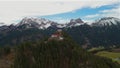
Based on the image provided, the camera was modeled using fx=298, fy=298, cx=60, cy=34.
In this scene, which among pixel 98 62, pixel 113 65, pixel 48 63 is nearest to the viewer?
pixel 48 63

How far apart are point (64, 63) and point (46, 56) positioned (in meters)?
7.91

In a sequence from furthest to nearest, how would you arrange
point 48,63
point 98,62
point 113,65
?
point 113,65 < point 98,62 < point 48,63

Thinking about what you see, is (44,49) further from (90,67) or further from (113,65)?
(113,65)

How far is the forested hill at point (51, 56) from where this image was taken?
4786 inches

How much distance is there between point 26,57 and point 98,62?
105ft

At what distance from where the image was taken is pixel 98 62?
131 metres

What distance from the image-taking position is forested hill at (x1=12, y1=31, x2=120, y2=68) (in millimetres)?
121562

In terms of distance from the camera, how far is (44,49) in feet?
404

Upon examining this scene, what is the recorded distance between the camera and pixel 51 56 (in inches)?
4823

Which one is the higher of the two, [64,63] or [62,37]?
[62,37]

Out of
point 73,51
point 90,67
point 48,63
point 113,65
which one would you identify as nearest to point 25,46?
point 48,63

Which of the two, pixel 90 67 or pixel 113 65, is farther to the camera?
pixel 113 65

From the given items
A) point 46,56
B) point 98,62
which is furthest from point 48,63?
point 98,62

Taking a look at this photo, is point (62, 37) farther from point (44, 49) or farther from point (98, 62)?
point (98, 62)
